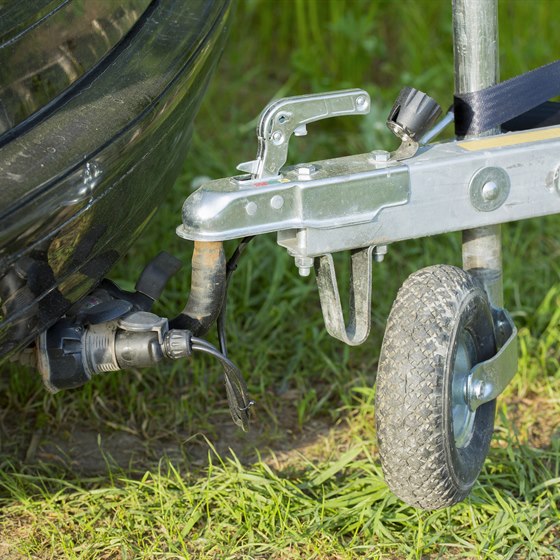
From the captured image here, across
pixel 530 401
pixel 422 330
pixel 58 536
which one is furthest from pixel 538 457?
pixel 58 536

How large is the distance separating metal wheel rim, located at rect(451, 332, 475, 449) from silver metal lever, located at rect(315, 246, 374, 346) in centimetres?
18

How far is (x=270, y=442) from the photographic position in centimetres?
244

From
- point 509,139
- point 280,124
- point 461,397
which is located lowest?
point 461,397

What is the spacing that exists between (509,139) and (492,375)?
1.44 feet

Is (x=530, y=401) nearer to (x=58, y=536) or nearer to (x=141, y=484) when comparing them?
(x=141, y=484)

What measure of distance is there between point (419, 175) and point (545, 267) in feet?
4.60

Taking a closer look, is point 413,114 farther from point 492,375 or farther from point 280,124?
point 492,375

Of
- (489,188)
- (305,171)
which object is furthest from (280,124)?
(489,188)

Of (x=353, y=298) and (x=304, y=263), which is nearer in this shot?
(x=304, y=263)

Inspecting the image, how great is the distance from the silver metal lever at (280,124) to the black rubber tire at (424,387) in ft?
1.10

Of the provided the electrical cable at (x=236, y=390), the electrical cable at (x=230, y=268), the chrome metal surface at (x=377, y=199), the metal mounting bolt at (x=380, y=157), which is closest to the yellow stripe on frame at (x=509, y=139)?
the chrome metal surface at (x=377, y=199)

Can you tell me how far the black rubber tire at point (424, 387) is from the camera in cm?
176

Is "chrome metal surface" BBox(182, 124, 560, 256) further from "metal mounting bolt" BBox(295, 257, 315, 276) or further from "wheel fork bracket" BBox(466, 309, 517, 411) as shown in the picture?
"wheel fork bracket" BBox(466, 309, 517, 411)

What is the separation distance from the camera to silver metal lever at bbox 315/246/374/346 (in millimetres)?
1813
